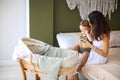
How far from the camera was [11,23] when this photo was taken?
4.14 m

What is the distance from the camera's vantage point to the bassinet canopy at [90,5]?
4.17 meters

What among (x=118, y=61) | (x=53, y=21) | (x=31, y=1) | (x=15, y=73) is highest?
(x=31, y=1)

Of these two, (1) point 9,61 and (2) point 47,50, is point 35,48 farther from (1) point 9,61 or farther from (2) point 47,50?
(1) point 9,61

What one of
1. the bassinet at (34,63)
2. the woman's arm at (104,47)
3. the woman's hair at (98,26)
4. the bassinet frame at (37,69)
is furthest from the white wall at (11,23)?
the woman's arm at (104,47)

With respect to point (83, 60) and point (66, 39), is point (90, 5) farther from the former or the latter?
point (83, 60)

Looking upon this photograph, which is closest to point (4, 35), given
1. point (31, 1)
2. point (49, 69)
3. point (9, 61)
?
point (9, 61)

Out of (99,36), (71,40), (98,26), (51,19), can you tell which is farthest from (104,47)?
(51,19)

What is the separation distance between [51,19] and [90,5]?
743mm

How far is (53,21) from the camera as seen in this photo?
4.09 m

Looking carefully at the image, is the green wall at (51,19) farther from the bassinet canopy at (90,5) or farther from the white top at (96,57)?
the white top at (96,57)

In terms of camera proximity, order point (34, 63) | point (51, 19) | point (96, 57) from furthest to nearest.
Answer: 1. point (51, 19)
2. point (96, 57)
3. point (34, 63)

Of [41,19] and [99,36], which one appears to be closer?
[99,36]

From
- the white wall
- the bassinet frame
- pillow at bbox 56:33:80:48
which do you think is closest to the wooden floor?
the white wall

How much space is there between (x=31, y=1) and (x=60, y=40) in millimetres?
763
